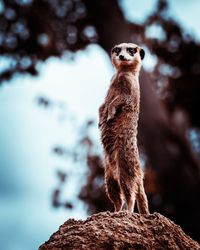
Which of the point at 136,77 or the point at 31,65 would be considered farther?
the point at 31,65

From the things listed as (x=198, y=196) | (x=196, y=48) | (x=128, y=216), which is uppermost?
(x=196, y=48)

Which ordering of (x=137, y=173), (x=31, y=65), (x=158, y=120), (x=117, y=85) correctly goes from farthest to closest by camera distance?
1. (x=31, y=65)
2. (x=117, y=85)
3. (x=137, y=173)
4. (x=158, y=120)

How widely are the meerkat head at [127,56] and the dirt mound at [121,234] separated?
1.48m

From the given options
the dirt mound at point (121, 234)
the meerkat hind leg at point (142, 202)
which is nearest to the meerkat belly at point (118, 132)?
the meerkat hind leg at point (142, 202)

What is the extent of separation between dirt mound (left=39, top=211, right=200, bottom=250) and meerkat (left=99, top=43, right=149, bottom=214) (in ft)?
1.60

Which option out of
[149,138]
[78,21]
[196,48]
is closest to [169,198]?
[149,138]

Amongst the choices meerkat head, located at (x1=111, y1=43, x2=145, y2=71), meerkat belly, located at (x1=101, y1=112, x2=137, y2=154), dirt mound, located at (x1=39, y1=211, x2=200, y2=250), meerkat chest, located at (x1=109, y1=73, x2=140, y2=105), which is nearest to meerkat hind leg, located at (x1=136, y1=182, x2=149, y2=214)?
meerkat belly, located at (x1=101, y1=112, x2=137, y2=154)

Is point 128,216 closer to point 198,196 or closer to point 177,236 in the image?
point 177,236

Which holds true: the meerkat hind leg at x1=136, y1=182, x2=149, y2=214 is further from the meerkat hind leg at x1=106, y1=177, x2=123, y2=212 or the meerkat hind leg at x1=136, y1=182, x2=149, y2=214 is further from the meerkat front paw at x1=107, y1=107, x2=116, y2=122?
the meerkat front paw at x1=107, y1=107, x2=116, y2=122

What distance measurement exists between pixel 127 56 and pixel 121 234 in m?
1.69

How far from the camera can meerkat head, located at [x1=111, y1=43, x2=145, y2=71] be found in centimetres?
518

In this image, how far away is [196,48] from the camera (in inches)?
224

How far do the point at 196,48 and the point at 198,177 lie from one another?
7.54 feet

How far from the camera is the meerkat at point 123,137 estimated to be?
16.1 feet
